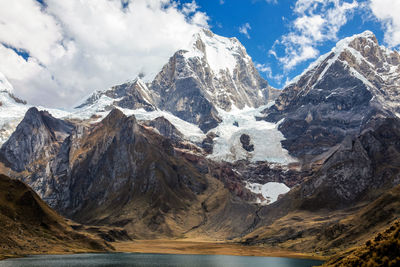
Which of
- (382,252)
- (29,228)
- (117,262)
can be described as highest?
(29,228)

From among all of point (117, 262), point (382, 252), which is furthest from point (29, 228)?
point (382, 252)

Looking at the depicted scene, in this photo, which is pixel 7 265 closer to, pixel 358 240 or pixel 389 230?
pixel 389 230

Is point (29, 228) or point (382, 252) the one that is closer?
point (382, 252)

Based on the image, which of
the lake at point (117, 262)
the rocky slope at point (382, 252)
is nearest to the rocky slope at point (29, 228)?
the lake at point (117, 262)

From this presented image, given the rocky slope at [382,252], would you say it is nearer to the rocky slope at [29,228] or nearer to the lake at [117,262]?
the lake at [117,262]

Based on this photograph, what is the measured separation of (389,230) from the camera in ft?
174

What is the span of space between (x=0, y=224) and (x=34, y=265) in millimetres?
49100

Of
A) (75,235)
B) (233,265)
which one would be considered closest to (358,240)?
(233,265)

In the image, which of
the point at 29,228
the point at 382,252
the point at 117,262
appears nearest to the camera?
the point at 382,252

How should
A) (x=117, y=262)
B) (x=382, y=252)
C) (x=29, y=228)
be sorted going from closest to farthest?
(x=382, y=252)
(x=117, y=262)
(x=29, y=228)

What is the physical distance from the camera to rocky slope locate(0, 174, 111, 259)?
147625mm

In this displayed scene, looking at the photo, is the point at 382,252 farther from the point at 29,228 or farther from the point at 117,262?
the point at 29,228

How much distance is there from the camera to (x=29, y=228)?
165 metres

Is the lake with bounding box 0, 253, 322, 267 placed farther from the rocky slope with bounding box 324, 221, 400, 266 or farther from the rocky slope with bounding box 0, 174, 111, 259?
the rocky slope with bounding box 324, 221, 400, 266
